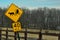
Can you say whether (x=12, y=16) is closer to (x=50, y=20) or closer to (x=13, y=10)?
(x=13, y=10)

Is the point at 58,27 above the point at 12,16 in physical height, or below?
below

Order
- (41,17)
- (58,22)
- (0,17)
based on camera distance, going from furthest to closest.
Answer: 1. (0,17)
2. (41,17)
3. (58,22)

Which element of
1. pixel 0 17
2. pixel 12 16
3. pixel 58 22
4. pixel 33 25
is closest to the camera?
pixel 12 16

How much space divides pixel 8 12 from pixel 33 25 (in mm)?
43574

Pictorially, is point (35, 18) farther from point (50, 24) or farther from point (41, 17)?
point (50, 24)

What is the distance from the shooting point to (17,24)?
42.0 ft

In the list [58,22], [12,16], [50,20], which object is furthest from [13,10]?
[50,20]

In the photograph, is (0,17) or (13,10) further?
(0,17)

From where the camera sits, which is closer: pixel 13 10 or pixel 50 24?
pixel 13 10

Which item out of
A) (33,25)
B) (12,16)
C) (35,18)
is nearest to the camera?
(12,16)

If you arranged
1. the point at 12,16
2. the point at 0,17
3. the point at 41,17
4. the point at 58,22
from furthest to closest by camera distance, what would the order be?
the point at 0,17 < the point at 41,17 < the point at 58,22 < the point at 12,16

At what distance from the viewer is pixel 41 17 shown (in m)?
60.6

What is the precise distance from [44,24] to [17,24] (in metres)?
40.7

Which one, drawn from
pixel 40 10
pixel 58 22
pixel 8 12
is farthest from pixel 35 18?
pixel 8 12
